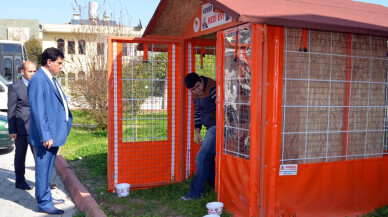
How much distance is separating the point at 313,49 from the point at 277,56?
54cm

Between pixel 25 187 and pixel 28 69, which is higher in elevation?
pixel 28 69

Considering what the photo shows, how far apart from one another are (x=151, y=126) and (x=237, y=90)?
2043mm

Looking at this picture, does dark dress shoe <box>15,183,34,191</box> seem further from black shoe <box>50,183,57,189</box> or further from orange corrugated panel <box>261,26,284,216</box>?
orange corrugated panel <box>261,26,284,216</box>

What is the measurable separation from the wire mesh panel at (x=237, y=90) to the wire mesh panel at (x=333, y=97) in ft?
1.37

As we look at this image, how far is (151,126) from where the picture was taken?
5.94 m

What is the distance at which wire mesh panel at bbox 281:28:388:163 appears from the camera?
4.08 meters

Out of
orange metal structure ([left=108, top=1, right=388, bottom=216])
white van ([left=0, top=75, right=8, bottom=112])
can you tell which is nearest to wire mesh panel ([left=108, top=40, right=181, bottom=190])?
orange metal structure ([left=108, top=1, right=388, bottom=216])

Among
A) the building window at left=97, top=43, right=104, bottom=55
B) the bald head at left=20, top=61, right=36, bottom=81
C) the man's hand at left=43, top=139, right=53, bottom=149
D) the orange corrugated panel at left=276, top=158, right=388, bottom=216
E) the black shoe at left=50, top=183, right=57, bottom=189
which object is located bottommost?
the black shoe at left=50, top=183, right=57, bottom=189

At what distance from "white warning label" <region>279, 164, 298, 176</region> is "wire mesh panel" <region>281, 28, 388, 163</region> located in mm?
82

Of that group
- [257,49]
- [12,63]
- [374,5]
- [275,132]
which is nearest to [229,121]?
[275,132]

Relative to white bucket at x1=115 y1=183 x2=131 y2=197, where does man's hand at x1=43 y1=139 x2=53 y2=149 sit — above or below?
above

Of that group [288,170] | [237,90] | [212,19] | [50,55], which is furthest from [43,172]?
[288,170]

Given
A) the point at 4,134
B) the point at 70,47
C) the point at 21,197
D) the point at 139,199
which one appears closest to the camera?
the point at 139,199

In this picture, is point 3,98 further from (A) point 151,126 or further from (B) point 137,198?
(B) point 137,198
